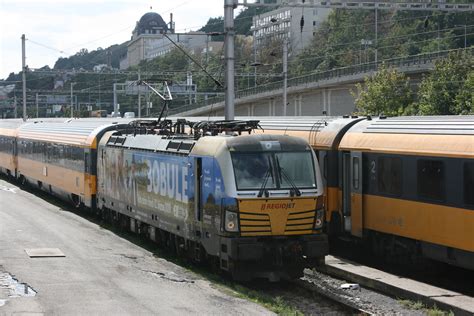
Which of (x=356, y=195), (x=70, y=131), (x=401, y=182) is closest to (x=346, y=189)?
(x=356, y=195)

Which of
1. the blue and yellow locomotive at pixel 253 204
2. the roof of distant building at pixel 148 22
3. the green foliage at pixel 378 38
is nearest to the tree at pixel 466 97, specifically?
the green foliage at pixel 378 38

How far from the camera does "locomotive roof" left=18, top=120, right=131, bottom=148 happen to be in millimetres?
27094

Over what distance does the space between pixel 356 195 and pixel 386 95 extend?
3610cm

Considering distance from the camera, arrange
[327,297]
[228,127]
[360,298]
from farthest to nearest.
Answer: [228,127] < [360,298] < [327,297]

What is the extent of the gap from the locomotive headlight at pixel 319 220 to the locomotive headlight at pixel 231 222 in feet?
5.27

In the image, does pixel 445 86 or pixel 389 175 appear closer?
pixel 389 175

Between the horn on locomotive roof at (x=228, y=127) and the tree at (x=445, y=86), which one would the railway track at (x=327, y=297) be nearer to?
the horn on locomotive roof at (x=228, y=127)

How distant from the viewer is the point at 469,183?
561 inches

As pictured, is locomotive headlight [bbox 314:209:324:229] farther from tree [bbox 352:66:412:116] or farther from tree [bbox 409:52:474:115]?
tree [bbox 352:66:412:116]

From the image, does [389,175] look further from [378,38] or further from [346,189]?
[378,38]

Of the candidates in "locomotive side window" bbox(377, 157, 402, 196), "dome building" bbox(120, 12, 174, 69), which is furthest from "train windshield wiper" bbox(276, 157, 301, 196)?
"dome building" bbox(120, 12, 174, 69)

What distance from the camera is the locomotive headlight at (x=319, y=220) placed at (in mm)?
15164

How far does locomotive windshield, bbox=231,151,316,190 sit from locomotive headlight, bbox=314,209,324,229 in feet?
1.61

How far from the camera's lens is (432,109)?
47.7 m
